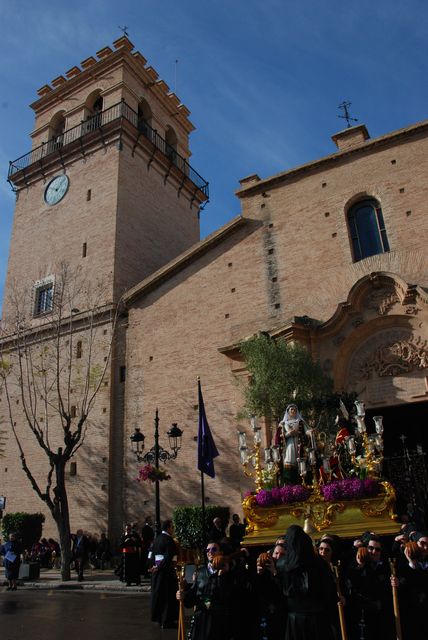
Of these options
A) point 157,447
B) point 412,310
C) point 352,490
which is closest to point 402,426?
point 412,310

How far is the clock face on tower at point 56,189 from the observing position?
28625 mm

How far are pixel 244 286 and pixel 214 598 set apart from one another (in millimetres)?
15983

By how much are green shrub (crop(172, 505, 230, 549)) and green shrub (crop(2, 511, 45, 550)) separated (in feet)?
22.9

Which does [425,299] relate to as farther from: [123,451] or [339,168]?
[123,451]

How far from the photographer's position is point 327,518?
379 inches

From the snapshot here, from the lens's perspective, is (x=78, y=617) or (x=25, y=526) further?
(x=25, y=526)

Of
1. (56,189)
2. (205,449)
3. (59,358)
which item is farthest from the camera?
(56,189)

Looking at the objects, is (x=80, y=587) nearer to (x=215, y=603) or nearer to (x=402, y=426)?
(x=215, y=603)

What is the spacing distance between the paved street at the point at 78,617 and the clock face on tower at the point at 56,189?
20.5 meters

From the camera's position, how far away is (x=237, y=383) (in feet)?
61.5

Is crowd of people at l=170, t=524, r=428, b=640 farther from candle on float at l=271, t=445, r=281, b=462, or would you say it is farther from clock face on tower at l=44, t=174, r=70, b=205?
clock face on tower at l=44, t=174, r=70, b=205

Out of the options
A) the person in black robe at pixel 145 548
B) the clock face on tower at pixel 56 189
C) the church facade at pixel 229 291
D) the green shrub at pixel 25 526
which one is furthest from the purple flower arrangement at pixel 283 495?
the clock face on tower at pixel 56 189

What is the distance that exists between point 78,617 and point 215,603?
554 cm

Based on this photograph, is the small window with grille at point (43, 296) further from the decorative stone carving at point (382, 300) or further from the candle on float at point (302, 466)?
the candle on float at point (302, 466)
